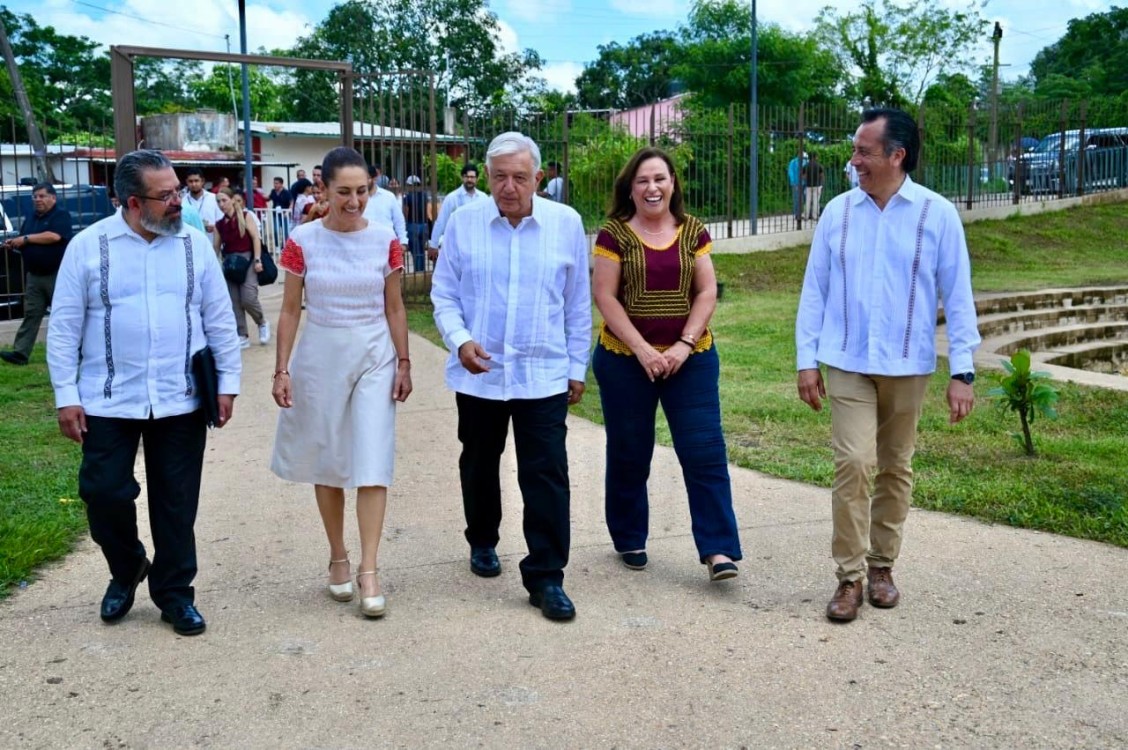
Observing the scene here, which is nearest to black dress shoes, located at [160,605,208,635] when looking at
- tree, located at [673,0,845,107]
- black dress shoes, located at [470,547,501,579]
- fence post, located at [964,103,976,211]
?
black dress shoes, located at [470,547,501,579]

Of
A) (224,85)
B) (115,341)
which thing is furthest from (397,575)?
(224,85)

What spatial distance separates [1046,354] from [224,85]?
55298mm

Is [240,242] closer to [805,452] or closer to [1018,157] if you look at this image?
[805,452]

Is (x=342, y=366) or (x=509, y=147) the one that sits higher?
(x=509, y=147)

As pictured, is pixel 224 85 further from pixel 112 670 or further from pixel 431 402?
pixel 112 670

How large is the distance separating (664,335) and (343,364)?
1.23 metres

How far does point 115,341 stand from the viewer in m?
4.36

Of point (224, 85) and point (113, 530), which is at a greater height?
point (224, 85)

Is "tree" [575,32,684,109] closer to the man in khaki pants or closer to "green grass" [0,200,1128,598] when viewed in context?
"green grass" [0,200,1128,598]

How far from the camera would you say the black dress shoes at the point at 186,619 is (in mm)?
4410

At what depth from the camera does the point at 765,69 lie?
140ft

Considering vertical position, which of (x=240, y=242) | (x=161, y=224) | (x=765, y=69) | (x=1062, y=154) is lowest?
(x=240, y=242)

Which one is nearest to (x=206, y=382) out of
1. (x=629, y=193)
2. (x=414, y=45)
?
(x=629, y=193)

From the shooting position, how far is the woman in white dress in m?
4.66
